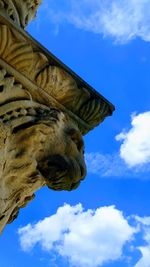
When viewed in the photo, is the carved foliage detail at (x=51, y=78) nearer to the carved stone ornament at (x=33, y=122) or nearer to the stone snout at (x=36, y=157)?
the carved stone ornament at (x=33, y=122)

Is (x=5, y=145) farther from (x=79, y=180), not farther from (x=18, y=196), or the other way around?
(x=79, y=180)

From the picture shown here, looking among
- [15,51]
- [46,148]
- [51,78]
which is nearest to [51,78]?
[51,78]

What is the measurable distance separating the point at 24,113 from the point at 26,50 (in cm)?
Answer: 42

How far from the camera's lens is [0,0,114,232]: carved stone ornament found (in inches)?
137

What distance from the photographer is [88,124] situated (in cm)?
425

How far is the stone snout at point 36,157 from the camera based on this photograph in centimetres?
346

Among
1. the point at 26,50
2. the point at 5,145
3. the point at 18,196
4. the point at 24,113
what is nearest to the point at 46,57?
the point at 26,50

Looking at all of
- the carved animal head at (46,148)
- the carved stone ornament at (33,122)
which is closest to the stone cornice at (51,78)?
the carved stone ornament at (33,122)

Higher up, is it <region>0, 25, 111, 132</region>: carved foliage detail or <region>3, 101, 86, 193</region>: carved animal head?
<region>0, 25, 111, 132</region>: carved foliage detail

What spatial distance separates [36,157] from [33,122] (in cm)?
23

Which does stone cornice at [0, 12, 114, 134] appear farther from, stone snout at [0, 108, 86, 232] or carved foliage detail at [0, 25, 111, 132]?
stone snout at [0, 108, 86, 232]

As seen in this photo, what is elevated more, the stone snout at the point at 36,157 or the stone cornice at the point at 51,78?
the stone cornice at the point at 51,78

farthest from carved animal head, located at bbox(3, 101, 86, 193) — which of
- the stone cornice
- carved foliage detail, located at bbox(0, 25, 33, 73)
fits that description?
carved foliage detail, located at bbox(0, 25, 33, 73)

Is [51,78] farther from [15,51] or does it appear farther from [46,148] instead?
[46,148]
